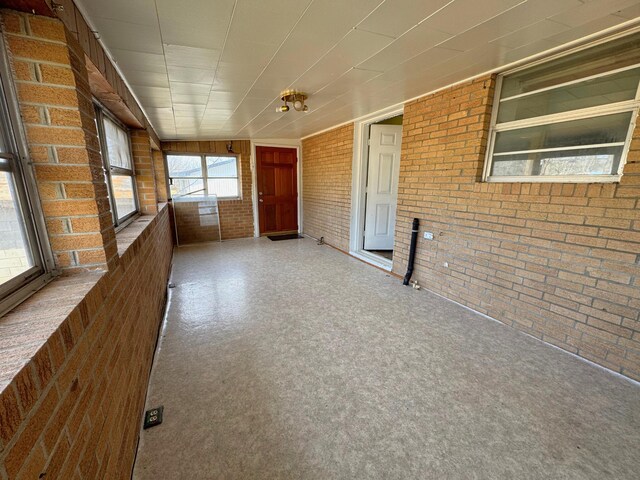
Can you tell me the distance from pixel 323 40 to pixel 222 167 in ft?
15.2

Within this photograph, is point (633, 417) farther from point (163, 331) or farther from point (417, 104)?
point (163, 331)

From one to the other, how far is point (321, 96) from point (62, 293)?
2.81 m

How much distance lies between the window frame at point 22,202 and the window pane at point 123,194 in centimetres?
128

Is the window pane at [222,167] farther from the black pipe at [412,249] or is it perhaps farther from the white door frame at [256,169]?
the black pipe at [412,249]

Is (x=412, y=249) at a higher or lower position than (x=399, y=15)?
lower

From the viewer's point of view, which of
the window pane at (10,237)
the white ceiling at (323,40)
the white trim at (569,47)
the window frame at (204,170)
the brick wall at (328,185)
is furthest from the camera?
the window frame at (204,170)

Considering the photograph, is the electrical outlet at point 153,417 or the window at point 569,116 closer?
the electrical outlet at point 153,417

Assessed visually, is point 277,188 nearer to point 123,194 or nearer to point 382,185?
point 382,185

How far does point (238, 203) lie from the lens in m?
6.01

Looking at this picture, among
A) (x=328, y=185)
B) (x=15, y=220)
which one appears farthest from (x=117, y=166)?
(x=328, y=185)

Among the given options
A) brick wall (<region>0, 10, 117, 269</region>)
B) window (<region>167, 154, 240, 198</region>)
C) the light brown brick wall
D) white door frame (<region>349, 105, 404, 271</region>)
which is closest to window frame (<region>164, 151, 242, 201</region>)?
window (<region>167, 154, 240, 198</region>)

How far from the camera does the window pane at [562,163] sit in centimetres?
185

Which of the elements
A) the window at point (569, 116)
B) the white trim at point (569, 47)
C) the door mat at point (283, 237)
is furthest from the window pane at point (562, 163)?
the door mat at point (283, 237)

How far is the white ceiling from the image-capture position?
142cm
